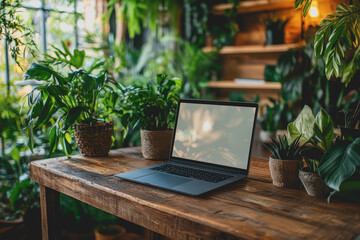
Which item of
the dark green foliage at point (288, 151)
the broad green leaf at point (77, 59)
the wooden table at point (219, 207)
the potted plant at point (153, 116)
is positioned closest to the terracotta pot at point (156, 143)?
the potted plant at point (153, 116)

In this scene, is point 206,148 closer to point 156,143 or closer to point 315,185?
point 156,143

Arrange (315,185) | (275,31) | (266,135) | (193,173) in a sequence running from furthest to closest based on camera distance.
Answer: (275,31) < (266,135) < (193,173) < (315,185)

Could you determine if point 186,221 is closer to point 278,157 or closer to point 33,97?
point 278,157

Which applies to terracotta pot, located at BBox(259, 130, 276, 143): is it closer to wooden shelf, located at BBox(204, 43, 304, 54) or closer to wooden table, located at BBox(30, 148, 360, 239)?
wooden shelf, located at BBox(204, 43, 304, 54)

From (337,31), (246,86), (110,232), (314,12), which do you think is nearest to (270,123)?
(246,86)

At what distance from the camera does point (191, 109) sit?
5.14 feet

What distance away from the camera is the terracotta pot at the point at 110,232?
2250 millimetres

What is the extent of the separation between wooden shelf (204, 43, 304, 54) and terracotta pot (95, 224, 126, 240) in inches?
82.9

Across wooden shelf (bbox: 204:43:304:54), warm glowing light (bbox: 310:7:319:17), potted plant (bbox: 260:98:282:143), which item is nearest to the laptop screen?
warm glowing light (bbox: 310:7:319:17)

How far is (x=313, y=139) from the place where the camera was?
123 cm

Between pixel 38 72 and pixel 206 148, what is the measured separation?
2.68 feet

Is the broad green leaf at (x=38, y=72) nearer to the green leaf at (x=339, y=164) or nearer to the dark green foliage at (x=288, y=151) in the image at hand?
the dark green foliage at (x=288, y=151)

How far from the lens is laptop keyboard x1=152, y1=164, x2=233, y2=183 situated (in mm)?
1305

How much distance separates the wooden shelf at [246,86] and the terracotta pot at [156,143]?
1.96 meters
